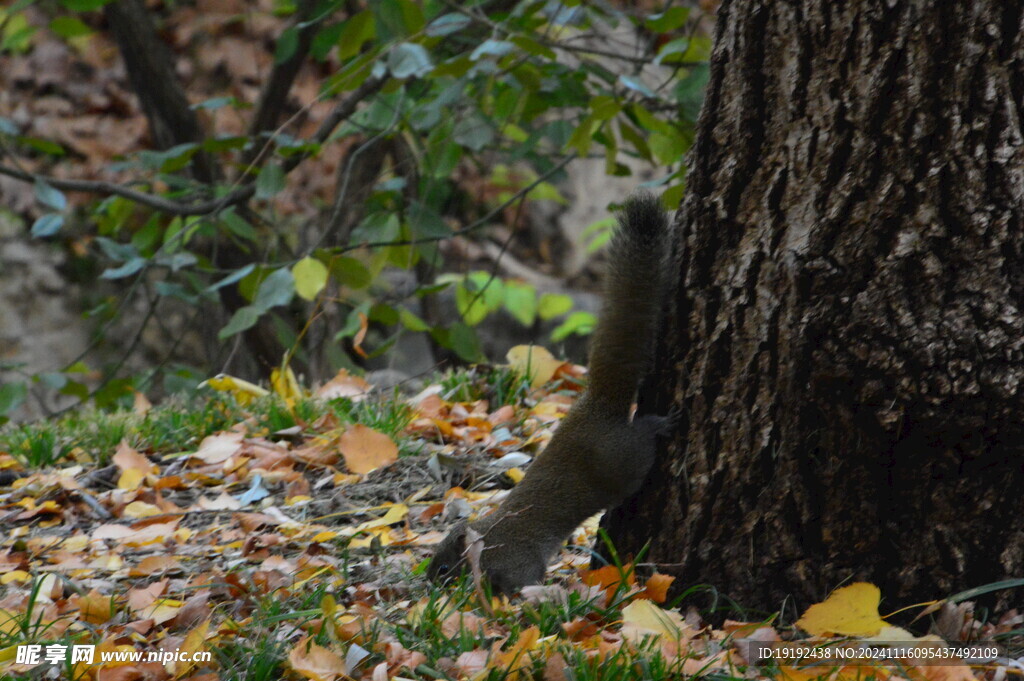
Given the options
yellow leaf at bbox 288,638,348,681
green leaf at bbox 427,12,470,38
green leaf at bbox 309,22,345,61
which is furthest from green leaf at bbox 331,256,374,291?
yellow leaf at bbox 288,638,348,681

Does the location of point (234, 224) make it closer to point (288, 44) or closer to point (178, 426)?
point (288, 44)

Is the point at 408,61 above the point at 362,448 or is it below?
above

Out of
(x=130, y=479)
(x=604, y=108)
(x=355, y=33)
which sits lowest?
(x=130, y=479)

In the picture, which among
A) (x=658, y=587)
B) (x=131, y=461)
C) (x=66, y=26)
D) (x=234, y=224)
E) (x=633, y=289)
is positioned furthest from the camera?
(x=234, y=224)

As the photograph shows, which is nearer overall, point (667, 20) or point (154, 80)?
point (667, 20)

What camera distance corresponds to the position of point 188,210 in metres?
4.80

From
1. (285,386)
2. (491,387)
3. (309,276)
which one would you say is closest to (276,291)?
(309,276)

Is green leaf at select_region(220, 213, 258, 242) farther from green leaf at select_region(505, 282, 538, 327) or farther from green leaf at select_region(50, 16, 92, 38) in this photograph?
green leaf at select_region(505, 282, 538, 327)

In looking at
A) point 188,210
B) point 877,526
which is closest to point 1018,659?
point 877,526

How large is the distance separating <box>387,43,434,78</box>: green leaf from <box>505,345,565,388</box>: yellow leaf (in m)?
1.13

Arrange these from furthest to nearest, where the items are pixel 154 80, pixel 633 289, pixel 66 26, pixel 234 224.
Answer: pixel 154 80 < pixel 234 224 < pixel 66 26 < pixel 633 289

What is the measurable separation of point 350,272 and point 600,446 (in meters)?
1.64

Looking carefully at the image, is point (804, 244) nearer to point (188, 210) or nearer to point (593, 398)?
point (593, 398)

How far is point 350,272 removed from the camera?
3.65m
